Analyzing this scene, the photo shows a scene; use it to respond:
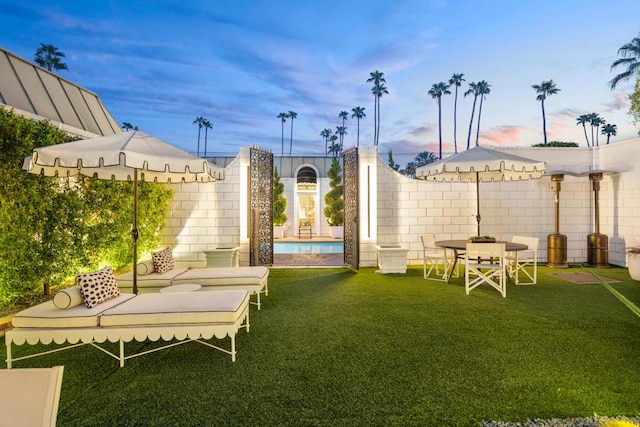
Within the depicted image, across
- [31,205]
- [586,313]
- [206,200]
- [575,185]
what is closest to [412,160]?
[575,185]

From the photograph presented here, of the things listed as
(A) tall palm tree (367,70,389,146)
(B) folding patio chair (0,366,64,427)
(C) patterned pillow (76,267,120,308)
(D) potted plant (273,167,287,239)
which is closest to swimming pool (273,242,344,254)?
(D) potted plant (273,167,287,239)

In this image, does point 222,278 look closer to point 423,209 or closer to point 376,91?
point 423,209


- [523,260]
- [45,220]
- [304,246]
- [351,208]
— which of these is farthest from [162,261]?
[304,246]

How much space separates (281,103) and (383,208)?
73.4 feet

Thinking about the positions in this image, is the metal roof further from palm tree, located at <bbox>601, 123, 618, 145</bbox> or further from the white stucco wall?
palm tree, located at <bbox>601, 123, 618, 145</bbox>

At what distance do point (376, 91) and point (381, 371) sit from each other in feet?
114

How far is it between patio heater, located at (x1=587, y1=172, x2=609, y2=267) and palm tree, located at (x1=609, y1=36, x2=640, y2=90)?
40.9ft

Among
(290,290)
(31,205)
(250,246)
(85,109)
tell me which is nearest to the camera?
(31,205)

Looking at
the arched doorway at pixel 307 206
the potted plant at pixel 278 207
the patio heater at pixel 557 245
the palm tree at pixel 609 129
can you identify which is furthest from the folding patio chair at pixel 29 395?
the palm tree at pixel 609 129

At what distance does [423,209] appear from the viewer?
27.9 ft

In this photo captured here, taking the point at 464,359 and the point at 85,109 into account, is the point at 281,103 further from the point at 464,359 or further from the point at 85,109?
the point at 464,359

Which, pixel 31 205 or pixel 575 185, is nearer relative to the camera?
pixel 31 205

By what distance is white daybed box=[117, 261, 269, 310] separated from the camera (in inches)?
192

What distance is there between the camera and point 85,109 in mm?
7383
